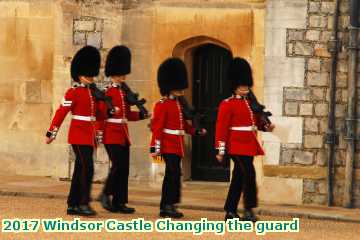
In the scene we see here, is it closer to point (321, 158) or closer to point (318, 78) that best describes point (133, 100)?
point (318, 78)

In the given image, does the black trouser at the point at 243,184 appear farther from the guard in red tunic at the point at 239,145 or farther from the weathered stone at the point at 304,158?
the weathered stone at the point at 304,158

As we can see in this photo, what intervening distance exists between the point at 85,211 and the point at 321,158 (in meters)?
3.70

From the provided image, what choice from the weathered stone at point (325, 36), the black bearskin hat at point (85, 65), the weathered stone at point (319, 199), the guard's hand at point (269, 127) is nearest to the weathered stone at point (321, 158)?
the weathered stone at point (319, 199)

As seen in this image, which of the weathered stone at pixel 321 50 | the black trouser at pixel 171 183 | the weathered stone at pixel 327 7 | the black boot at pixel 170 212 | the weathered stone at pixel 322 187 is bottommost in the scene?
the black boot at pixel 170 212

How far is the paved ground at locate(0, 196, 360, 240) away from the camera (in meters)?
11.6

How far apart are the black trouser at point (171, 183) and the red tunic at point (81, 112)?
0.81 m

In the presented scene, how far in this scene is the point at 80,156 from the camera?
43.3 feet

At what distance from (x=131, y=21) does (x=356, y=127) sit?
3441 millimetres

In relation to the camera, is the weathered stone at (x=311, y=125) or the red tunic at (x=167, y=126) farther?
the weathered stone at (x=311, y=125)

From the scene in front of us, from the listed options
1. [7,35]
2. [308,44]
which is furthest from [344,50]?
[7,35]

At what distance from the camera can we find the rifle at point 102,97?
13305 millimetres

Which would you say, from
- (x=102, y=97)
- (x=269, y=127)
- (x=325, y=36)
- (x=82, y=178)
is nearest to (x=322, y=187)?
(x=325, y=36)

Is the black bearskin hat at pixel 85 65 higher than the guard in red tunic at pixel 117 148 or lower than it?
higher

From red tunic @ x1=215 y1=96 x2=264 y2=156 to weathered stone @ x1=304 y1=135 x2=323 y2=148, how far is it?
8.67ft
